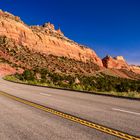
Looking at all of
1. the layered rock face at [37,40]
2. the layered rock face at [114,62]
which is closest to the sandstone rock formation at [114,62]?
the layered rock face at [114,62]

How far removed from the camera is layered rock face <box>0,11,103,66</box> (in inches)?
4422

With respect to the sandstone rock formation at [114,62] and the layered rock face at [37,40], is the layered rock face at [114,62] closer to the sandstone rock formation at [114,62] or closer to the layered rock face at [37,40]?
the sandstone rock formation at [114,62]

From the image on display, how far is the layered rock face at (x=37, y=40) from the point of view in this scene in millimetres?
112312

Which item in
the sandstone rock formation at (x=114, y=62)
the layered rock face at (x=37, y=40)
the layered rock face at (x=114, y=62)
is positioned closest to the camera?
the layered rock face at (x=37, y=40)

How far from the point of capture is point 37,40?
122 meters

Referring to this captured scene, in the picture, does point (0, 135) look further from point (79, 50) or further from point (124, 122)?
point (79, 50)

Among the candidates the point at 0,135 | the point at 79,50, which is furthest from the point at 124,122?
the point at 79,50

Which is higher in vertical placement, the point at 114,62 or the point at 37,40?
the point at 37,40

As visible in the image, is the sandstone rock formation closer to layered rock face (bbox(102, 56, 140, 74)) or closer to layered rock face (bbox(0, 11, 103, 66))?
layered rock face (bbox(102, 56, 140, 74))

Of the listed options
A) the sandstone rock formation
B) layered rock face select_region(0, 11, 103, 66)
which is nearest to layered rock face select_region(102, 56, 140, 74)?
the sandstone rock formation

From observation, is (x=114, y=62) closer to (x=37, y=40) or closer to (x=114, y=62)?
(x=114, y=62)

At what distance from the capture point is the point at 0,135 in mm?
7129

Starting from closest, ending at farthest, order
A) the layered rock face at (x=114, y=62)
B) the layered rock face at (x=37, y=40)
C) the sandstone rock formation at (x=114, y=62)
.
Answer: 1. the layered rock face at (x=37, y=40)
2. the layered rock face at (x=114, y=62)
3. the sandstone rock formation at (x=114, y=62)

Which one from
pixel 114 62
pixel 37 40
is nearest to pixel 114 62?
pixel 114 62
